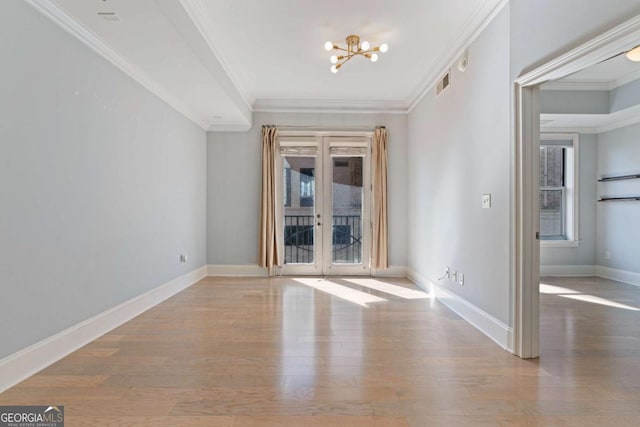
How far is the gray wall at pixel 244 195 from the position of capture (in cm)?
583

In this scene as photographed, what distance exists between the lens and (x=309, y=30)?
347 centimetres

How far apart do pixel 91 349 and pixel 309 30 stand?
3550 mm

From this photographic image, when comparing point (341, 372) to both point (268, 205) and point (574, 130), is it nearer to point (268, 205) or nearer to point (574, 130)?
point (268, 205)

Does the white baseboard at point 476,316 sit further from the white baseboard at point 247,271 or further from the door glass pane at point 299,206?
the door glass pane at point 299,206

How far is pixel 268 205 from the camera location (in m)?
5.70

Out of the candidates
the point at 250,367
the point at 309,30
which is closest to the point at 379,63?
the point at 309,30

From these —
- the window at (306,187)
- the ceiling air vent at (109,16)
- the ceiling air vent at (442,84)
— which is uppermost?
the ceiling air vent at (442,84)

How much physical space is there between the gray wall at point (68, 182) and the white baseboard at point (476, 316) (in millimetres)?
3496

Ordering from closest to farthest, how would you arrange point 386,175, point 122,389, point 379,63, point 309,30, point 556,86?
point 122,389 < point 309,30 < point 379,63 < point 556,86 < point 386,175

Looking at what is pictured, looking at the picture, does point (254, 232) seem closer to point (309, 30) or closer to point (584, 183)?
point (309, 30)

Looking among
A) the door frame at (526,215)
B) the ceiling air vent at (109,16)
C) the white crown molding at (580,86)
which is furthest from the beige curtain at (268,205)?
the white crown molding at (580,86)

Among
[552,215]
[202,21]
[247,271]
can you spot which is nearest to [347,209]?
[247,271]

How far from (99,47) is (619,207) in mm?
7400

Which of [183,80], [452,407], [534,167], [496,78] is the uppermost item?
[183,80]
